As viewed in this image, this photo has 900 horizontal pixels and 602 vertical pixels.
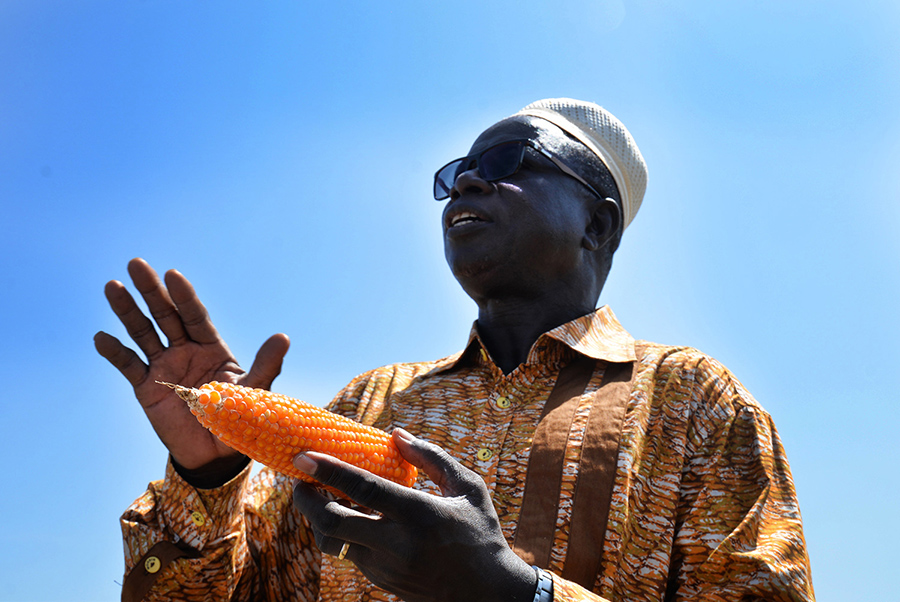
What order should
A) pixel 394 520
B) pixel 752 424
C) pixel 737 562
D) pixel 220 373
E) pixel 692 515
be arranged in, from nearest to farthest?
pixel 394 520 < pixel 737 562 < pixel 692 515 < pixel 752 424 < pixel 220 373

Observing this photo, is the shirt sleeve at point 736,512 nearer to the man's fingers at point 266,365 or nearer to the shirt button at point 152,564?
the man's fingers at point 266,365

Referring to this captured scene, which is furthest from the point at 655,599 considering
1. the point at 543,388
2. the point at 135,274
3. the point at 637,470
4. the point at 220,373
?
the point at 135,274

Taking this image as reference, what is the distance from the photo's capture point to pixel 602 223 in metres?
5.51

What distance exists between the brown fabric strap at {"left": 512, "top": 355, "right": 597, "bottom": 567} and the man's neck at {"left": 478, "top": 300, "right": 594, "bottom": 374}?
31.2 inches

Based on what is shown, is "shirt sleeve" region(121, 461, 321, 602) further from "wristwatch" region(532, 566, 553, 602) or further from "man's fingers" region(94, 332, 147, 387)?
"wristwatch" region(532, 566, 553, 602)

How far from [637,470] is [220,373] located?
7.70 ft

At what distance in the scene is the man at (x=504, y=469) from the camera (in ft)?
8.41

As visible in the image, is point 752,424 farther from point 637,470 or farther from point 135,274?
point 135,274


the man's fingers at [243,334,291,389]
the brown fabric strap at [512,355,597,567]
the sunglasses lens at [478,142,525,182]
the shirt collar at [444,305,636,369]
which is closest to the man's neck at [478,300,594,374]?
the shirt collar at [444,305,636,369]

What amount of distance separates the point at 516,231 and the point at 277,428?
266 centimetres

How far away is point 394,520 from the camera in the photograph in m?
2.47

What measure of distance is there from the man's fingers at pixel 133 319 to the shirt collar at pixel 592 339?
6.02ft

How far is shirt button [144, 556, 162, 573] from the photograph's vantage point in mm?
3689

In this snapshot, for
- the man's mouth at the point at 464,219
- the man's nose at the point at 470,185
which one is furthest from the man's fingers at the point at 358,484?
the man's nose at the point at 470,185
